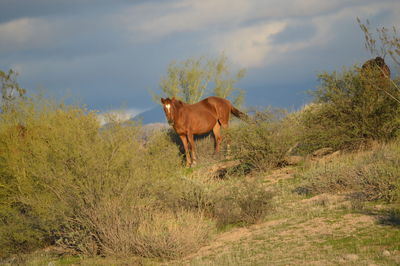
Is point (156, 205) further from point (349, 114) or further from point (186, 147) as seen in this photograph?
point (186, 147)

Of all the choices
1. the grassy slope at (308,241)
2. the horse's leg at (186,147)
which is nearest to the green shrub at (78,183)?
the grassy slope at (308,241)

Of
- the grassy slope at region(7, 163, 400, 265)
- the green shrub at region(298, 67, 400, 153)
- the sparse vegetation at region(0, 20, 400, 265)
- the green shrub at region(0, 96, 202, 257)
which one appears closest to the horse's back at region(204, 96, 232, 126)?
the green shrub at region(298, 67, 400, 153)

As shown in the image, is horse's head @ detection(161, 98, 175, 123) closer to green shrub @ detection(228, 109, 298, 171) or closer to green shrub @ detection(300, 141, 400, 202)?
green shrub @ detection(228, 109, 298, 171)

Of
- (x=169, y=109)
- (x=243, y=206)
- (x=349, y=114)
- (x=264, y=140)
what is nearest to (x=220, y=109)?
(x=169, y=109)

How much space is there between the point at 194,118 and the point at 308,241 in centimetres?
1500

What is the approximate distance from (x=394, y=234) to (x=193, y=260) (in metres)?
3.47

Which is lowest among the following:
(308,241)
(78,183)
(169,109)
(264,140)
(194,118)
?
(308,241)

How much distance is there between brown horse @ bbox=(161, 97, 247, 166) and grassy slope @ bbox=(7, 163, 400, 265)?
10.9 metres

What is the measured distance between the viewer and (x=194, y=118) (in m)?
24.2

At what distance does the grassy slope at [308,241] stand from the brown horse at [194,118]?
1090 centimetres

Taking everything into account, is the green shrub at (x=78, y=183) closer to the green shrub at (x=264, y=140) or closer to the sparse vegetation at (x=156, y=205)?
the sparse vegetation at (x=156, y=205)

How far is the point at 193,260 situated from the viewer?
962 centimetres

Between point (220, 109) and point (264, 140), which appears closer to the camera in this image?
point (264, 140)

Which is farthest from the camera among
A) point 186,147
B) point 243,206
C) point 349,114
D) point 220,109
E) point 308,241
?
point 220,109
